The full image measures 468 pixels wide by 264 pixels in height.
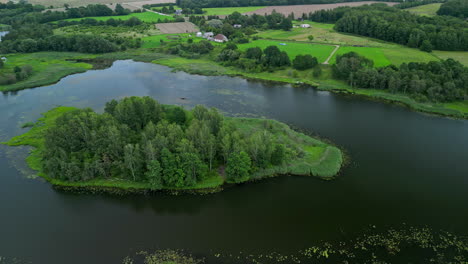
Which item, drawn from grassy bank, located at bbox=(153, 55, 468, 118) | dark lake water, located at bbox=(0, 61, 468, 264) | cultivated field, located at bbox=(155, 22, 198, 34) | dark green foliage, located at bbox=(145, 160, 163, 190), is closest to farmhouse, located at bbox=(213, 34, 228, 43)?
grassy bank, located at bbox=(153, 55, 468, 118)

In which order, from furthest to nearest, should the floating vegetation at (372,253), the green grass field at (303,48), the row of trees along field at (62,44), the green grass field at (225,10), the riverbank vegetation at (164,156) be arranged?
the green grass field at (225,10), the row of trees along field at (62,44), the green grass field at (303,48), the riverbank vegetation at (164,156), the floating vegetation at (372,253)

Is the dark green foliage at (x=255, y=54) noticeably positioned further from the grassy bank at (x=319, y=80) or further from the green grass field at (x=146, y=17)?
the green grass field at (x=146, y=17)

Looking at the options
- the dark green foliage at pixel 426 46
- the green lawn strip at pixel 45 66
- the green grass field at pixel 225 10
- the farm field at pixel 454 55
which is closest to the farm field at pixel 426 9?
the dark green foliage at pixel 426 46

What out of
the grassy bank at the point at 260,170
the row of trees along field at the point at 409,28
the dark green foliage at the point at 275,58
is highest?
the row of trees along field at the point at 409,28

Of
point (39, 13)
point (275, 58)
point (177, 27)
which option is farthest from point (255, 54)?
point (39, 13)

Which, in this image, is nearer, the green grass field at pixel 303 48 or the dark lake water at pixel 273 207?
the dark lake water at pixel 273 207

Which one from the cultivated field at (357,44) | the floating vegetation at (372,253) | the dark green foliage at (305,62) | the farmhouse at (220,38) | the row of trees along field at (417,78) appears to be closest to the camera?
the floating vegetation at (372,253)

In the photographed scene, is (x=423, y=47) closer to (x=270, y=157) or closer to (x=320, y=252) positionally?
(x=270, y=157)

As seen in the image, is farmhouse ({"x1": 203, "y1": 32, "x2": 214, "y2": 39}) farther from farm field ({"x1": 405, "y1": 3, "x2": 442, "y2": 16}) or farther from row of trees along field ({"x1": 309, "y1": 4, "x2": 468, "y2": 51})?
farm field ({"x1": 405, "y1": 3, "x2": 442, "y2": 16})
